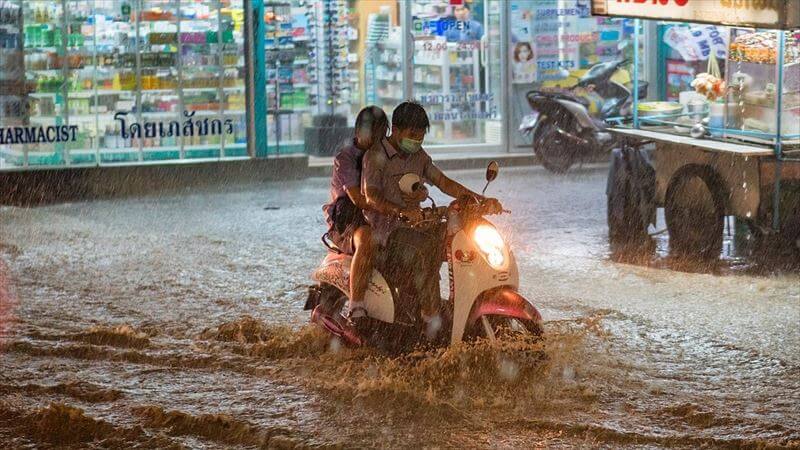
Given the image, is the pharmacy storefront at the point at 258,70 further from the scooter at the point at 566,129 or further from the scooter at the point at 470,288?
the scooter at the point at 470,288

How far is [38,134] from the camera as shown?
1462 centimetres

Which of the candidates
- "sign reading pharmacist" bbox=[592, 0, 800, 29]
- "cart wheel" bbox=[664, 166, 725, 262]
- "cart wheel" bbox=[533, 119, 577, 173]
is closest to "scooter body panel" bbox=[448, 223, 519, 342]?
"sign reading pharmacist" bbox=[592, 0, 800, 29]

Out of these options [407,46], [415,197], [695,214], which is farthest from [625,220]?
[407,46]

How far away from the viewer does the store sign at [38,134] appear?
14453 mm

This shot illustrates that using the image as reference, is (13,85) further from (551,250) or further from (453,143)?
(551,250)

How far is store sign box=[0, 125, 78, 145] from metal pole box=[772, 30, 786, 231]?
8246 mm

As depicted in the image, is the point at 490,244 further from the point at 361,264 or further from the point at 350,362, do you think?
the point at 350,362

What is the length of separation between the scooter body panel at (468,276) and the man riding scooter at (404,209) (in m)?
0.17

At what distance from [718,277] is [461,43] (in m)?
7.74

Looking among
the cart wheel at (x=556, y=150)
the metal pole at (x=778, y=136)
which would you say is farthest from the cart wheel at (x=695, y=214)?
the cart wheel at (x=556, y=150)

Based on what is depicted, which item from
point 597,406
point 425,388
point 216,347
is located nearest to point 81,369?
point 216,347

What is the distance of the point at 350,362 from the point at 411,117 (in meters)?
1.32

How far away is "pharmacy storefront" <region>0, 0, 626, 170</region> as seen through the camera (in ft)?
48.3

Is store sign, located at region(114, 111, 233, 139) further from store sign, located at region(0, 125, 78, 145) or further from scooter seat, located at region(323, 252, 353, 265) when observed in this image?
scooter seat, located at region(323, 252, 353, 265)
